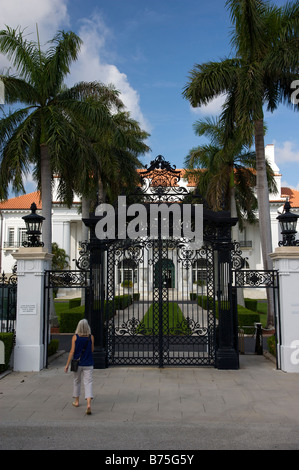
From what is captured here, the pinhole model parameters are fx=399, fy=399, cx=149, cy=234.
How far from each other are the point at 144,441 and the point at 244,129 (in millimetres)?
11137

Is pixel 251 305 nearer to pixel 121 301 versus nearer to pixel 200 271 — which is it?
pixel 200 271

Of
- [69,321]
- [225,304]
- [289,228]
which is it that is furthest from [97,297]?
[69,321]

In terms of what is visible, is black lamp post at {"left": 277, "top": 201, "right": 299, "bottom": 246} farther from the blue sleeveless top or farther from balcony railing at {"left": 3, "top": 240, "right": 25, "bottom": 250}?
balcony railing at {"left": 3, "top": 240, "right": 25, "bottom": 250}

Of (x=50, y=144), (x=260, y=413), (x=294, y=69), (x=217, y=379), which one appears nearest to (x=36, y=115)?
(x=50, y=144)

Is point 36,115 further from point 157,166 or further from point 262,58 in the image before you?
point 262,58

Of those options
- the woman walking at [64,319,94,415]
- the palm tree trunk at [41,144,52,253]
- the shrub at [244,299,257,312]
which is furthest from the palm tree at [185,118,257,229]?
the woman walking at [64,319,94,415]

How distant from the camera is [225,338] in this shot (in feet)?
31.2

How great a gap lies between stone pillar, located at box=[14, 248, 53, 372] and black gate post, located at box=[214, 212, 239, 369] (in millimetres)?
4247

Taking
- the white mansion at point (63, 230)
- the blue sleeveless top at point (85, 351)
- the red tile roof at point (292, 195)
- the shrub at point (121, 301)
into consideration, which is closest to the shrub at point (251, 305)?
the shrub at point (121, 301)

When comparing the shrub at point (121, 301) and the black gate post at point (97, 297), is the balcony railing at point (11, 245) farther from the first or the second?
the black gate post at point (97, 297)

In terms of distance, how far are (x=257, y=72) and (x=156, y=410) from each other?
1168 centimetres

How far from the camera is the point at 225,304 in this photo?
31.4ft

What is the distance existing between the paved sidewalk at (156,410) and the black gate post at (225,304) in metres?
0.37

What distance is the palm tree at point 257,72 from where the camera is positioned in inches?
540
